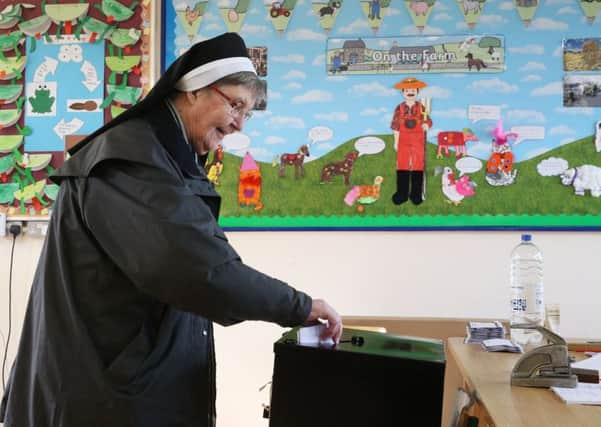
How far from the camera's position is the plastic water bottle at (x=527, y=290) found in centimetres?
180

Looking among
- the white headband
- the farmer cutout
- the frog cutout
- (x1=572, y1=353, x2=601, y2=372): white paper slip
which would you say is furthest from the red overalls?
the frog cutout

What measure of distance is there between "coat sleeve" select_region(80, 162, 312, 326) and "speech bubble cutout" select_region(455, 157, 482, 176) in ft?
5.39

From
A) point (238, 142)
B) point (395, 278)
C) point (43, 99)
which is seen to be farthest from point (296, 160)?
point (43, 99)

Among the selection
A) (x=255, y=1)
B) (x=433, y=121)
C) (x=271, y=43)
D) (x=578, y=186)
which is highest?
(x=255, y=1)

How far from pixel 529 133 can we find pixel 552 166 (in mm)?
180

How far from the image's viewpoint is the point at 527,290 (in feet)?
7.36

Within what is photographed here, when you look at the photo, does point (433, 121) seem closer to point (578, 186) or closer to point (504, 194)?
point (504, 194)

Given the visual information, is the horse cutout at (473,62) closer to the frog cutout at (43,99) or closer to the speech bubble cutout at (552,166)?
the speech bubble cutout at (552,166)

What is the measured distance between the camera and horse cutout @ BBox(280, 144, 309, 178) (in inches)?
103

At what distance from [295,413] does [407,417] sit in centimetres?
23

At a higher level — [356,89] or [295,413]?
[356,89]

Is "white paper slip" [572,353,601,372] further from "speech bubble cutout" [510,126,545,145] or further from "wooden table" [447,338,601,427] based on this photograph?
"speech bubble cutout" [510,126,545,145]

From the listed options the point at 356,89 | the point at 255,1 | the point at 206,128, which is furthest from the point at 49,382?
the point at 255,1

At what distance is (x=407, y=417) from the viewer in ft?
3.53
